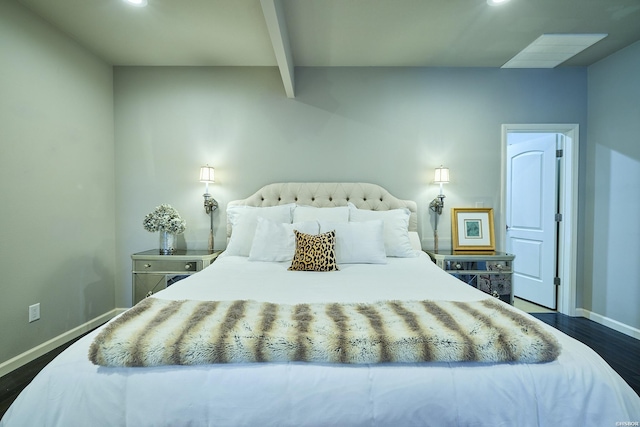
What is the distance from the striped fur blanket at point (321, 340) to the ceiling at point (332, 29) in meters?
1.86

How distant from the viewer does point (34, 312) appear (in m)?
2.33

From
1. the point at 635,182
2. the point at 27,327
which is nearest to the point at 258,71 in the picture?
the point at 27,327

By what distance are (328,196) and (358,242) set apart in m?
0.88

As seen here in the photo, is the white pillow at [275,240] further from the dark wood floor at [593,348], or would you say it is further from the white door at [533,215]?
the white door at [533,215]

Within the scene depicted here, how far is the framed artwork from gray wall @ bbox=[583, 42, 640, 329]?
1018 mm

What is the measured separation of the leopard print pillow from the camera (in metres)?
2.11

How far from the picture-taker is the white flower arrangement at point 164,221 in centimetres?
281

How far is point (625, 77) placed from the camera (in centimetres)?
281

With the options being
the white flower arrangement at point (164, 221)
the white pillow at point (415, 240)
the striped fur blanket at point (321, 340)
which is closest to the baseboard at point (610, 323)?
the white pillow at point (415, 240)

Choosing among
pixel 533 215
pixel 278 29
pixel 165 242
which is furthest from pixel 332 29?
pixel 533 215

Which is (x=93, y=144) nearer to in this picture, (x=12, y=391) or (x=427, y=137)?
(x=12, y=391)

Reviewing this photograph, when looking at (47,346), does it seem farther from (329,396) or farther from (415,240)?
(415,240)

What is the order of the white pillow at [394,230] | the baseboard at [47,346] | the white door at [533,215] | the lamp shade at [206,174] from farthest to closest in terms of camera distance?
the white door at [533,215] → the lamp shade at [206,174] → the white pillow at [394,230] → the baseboard at [47,346]

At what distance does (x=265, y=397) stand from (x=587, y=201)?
373 cm
